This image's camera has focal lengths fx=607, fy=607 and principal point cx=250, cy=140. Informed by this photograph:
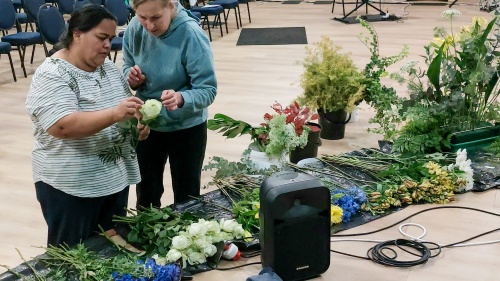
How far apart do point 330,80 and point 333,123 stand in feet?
1.40

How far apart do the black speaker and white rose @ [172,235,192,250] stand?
0.24 metres

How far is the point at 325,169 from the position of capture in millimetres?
2711

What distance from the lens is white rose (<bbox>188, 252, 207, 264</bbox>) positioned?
6.22 feet

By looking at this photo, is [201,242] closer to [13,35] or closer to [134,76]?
[134,76]

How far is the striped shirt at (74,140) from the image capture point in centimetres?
196

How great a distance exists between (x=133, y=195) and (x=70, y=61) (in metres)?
1.61

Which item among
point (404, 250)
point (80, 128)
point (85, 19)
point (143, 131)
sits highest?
point (85, 19)

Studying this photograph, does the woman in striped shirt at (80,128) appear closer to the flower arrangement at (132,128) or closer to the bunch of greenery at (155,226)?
the flower arrangement at (132,128)

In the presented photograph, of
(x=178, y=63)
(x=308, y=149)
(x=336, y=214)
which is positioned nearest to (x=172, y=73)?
(x=178, y=63)

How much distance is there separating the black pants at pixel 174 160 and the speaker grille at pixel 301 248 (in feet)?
2.99

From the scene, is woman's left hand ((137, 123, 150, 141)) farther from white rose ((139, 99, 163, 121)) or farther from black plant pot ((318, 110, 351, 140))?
black plant pot ((318, 110, 351, 140))

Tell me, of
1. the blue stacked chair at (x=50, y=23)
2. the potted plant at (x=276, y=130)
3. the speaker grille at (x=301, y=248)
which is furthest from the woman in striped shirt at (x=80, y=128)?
the blue stacked chair at (x=50, y=23)

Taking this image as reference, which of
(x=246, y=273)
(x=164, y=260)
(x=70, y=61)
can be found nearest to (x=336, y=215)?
(x=246, y=273)

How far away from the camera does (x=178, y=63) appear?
238 cm
